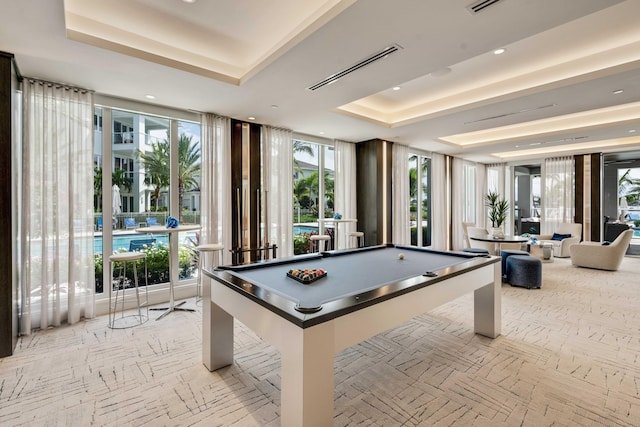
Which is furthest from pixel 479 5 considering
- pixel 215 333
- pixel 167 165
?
pixel 167 165

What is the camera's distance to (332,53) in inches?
114

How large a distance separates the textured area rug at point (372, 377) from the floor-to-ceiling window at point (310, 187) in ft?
10.4

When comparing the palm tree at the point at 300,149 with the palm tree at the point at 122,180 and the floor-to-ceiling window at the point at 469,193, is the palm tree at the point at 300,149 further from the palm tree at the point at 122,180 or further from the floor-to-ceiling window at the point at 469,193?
the floor-to-ceiling window at the point at 469,193

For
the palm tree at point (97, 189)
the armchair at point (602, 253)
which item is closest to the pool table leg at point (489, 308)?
the palm tree at point (97, 189)

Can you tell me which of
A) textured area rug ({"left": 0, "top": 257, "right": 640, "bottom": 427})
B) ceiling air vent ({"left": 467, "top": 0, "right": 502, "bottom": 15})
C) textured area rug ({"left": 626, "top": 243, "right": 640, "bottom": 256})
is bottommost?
textured area rug ({"left": 0, "top": 257, "right": 640, "bottom": 427})

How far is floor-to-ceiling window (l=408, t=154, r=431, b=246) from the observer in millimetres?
8461

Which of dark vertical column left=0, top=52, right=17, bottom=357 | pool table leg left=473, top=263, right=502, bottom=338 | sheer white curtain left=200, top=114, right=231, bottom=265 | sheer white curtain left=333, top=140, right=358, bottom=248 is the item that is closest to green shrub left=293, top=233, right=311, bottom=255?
sheer white curtain left=333, top=140, right=358, bottom=248

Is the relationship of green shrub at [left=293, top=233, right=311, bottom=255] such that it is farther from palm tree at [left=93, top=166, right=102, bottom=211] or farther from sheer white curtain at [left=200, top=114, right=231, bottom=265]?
palm tree at [left=93, top=166, right=102, bottom=211]

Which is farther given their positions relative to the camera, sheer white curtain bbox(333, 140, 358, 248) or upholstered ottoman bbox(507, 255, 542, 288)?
sheer white curtain bbox(333, 140, 358, 248)

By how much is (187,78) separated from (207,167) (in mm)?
1551

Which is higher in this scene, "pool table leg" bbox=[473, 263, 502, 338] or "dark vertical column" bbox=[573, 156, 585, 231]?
"dark vertical column" bbox=[573, 156, 585, 231]

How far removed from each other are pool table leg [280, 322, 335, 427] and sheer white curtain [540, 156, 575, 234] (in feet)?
33.1

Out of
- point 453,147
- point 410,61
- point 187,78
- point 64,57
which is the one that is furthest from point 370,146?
point 64,57

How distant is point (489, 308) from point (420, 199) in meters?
5.82
